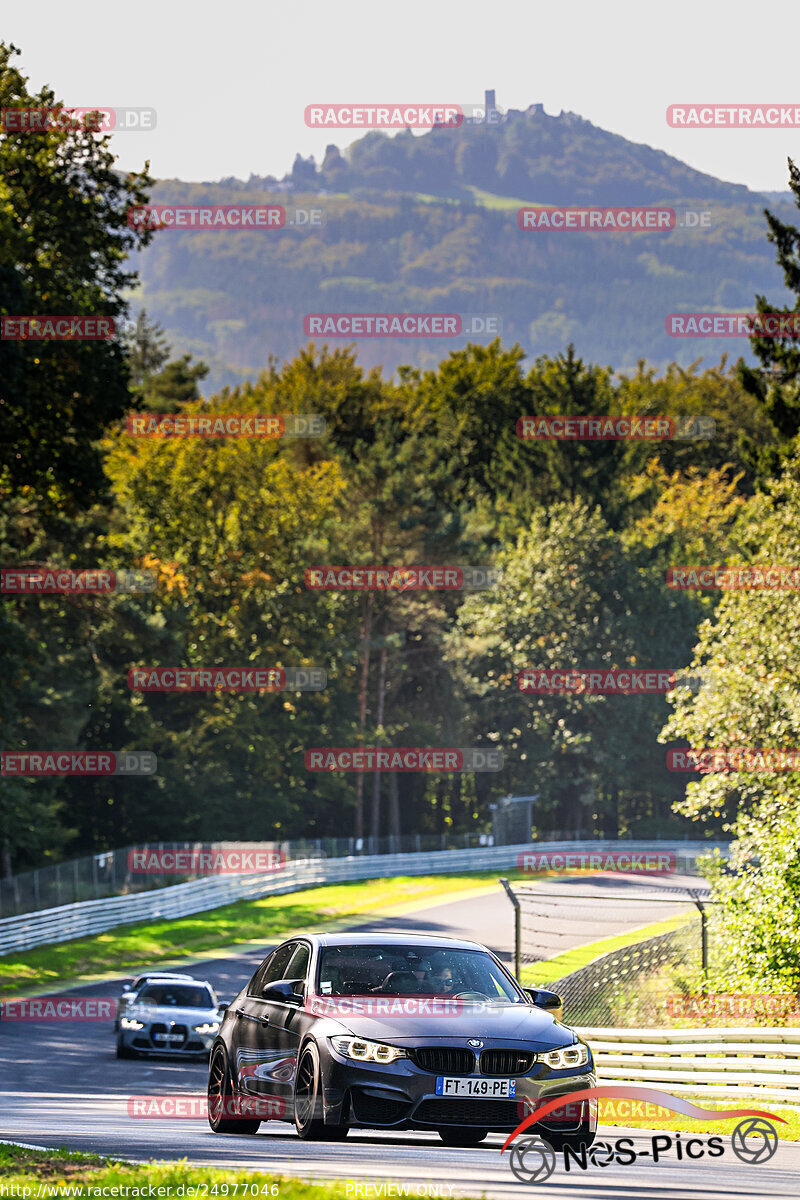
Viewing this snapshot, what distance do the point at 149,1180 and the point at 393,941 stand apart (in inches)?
108

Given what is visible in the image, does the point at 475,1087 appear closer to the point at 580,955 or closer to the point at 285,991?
the point at 285,991

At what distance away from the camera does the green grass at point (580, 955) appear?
29.8 meters

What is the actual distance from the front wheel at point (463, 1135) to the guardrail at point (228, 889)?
105ft

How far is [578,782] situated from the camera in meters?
75.4

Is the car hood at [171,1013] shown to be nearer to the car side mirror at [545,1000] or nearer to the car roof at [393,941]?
the car roof at [393,941]

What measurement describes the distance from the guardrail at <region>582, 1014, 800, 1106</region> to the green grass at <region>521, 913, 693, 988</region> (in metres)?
8.22

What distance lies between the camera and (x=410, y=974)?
10.3m

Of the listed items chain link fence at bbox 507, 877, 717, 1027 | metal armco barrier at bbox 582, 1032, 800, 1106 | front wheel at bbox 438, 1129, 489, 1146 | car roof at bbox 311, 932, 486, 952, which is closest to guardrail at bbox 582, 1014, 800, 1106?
metal armco barrier at bbox 582, 1032, 800, 1106

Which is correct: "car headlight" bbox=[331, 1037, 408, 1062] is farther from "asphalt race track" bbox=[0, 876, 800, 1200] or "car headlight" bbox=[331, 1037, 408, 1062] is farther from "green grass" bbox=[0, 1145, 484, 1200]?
"green grass" bbox=[0, 1145, 484, 1200]

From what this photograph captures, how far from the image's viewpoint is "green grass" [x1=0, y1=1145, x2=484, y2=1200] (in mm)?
7969

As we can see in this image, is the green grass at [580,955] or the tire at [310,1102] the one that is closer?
the tire at [310,1102]

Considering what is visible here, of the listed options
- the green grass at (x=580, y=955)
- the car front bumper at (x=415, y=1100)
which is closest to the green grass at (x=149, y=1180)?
the car front bumper at (x=415, y=1100)

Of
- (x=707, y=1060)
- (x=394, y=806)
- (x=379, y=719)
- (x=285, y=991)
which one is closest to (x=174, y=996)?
(x=707, y=1060)

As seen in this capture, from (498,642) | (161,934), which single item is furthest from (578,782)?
(161,934)
